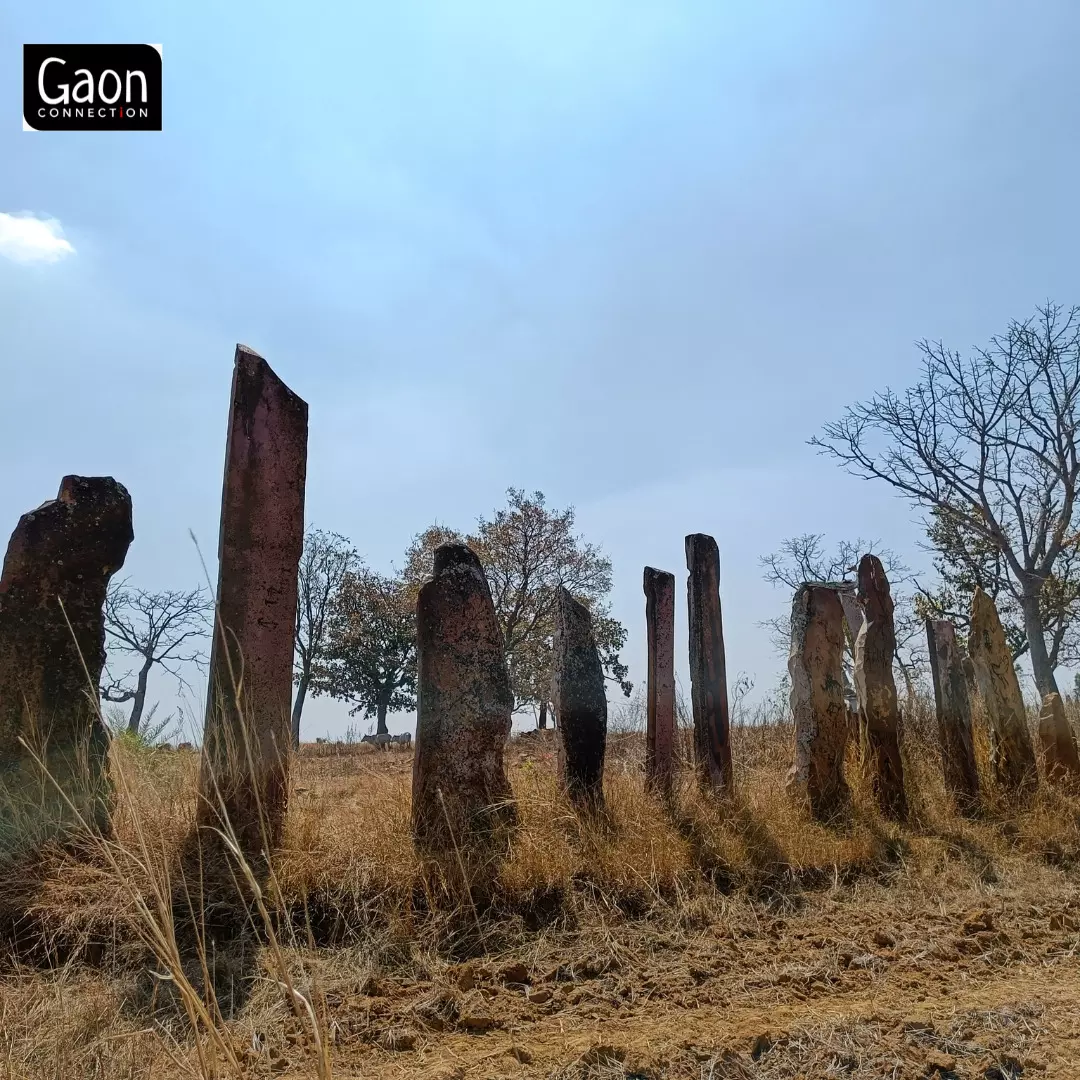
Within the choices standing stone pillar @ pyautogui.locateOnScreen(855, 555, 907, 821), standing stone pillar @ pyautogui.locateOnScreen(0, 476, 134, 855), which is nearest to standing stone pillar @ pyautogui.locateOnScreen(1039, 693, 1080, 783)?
standing stone pillar @ pyautogui.locateOnScreen(855, 555, 907, 821)

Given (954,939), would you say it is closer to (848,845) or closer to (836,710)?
(848,845)

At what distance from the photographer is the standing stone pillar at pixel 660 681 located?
18.7ft

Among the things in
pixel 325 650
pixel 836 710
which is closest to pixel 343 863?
pixel 836 710

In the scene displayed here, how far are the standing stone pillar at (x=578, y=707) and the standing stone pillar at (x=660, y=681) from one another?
647mm

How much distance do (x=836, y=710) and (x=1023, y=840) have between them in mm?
1476

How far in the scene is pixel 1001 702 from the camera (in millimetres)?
6938

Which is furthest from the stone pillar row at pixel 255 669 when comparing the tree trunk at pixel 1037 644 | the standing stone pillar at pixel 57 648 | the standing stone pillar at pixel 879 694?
the tree trunk at pixel 1037 644

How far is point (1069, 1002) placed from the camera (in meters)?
3.01

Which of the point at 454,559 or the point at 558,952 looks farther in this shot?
the point at 454,559

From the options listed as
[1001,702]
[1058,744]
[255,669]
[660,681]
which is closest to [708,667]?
[660,681]

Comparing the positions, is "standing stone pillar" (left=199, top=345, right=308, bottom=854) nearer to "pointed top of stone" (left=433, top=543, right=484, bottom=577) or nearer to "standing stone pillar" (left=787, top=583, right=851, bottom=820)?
"pointed top of stone" (left=433, top=543, right=484, bottom=577)

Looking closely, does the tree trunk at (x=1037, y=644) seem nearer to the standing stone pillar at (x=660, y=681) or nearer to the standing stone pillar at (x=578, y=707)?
the standing stone pillar at (x=660, y=681)

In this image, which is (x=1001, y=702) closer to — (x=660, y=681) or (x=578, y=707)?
(x=660, y=681)

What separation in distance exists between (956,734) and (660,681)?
2611 millimetres
